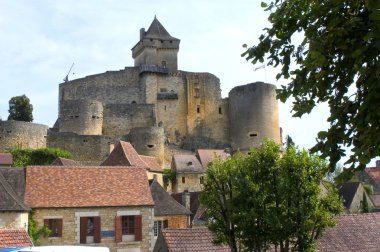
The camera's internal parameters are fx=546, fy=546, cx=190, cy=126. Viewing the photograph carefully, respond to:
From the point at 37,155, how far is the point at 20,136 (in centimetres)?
429

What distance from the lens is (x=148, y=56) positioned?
208ft

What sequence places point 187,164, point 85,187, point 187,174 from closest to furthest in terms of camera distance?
point 85,187, point 187,174, point 187,164

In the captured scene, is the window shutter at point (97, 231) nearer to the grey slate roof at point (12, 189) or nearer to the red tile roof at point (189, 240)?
the grey slate roof at point (12, 189)

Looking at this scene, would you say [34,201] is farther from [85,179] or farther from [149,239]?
[149,239]

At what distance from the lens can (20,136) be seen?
159 feet

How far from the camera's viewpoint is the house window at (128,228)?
2173 cm

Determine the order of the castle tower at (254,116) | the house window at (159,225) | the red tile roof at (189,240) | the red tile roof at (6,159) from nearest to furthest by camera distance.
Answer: the red tile roof at (189,240) → the house window at (159,225) → the red tile roof at (6,159) → the castle tower at (254,116)

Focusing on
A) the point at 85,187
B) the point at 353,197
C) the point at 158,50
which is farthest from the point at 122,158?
the point at 158,50

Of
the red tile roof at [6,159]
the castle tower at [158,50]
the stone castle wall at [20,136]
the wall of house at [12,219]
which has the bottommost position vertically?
the wall of house at [12,219]

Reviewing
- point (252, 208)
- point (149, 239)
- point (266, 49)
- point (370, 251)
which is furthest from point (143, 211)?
point (266, 49)

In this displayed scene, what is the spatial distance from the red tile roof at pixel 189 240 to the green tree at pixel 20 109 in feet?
146

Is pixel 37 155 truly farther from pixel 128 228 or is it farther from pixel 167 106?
pixel 128 228

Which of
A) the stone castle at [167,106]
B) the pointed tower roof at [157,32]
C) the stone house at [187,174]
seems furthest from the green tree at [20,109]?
the stone house at [187,174]

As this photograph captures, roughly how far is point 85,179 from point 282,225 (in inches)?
→ 373
